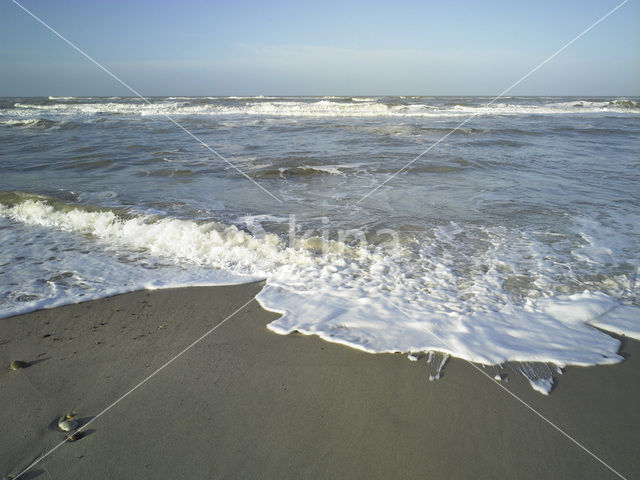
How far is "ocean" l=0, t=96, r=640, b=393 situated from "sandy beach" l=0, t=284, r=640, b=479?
230 mm

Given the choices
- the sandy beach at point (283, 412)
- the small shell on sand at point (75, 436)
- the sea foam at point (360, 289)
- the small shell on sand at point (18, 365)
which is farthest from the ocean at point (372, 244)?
the small shell on sand at point (75, 436)

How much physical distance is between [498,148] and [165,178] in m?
8.60

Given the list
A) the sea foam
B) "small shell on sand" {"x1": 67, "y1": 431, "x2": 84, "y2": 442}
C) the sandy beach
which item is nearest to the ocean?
the sea foam

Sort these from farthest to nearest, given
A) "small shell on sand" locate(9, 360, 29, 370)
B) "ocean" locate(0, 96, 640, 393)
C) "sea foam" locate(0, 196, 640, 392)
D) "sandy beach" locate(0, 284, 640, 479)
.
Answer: "ocean" locate(0, 96, 640, 393) → "sea foam" locate(0, 196, 640, 392) → "small shell on sand" locate(9, 360, 29, 370) → "sandy beach" locate(0, 284, 640, 479)

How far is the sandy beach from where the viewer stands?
1662mm

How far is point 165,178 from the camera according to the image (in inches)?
284

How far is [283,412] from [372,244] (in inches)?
94.0

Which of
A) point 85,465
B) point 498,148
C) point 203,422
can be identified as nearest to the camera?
point 85,465

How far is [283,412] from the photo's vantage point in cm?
194

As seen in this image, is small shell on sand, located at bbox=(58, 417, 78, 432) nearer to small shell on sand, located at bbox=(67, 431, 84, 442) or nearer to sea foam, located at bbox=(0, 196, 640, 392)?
small shell on sand, located at bbox=(67, 431, 84, 442)

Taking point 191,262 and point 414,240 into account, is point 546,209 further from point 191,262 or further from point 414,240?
point 191,262

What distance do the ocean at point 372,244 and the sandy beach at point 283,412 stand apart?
230mm

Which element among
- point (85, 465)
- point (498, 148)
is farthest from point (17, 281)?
point (498, 148)

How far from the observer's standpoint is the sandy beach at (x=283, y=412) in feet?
5.45
